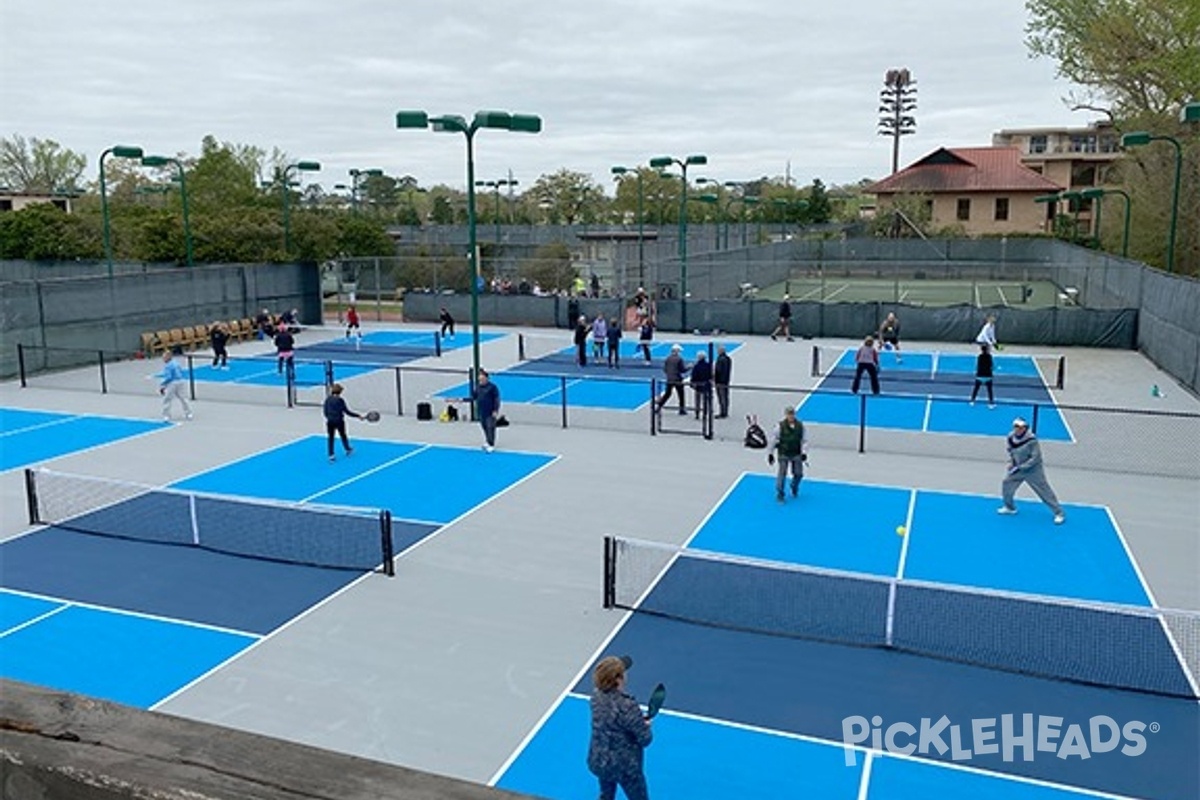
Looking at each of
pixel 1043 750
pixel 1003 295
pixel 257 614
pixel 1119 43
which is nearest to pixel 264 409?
pixel 257 614

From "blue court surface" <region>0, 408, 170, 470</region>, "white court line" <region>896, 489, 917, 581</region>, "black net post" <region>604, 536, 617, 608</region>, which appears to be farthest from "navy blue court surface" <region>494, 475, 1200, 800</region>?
"blue court surface" <region>0, 408, 170, 470</region>

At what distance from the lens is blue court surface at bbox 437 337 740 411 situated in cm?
2458

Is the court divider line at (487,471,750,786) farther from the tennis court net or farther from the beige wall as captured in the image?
the beige wall

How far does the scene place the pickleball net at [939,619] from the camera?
10.1 metres

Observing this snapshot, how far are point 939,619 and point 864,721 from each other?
2.31 metres

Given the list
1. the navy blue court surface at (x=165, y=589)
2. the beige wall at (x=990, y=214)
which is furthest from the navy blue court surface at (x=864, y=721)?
the beige wall at (x=990, y=214)

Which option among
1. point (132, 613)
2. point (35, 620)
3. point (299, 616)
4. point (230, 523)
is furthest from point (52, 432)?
point (299, 616)

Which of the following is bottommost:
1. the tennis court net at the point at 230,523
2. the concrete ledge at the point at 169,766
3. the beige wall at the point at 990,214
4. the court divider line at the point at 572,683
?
the court divider line at the point at 572,683

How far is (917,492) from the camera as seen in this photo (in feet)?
54.9

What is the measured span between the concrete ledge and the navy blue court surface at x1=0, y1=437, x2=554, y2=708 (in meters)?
8.51

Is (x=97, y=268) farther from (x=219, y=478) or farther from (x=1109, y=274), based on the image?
(x=1109, y=274)

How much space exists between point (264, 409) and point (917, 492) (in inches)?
591

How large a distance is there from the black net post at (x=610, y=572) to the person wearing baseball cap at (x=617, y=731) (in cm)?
454

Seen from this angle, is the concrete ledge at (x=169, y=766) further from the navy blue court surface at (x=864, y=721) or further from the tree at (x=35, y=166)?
the tree at (x=35, y=166)
